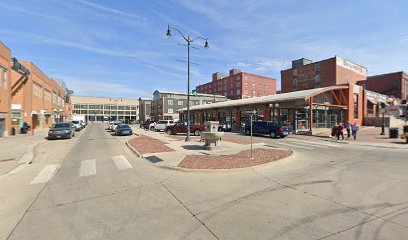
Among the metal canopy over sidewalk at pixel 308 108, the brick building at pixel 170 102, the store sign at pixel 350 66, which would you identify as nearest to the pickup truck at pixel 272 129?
the metal canopy over sidewalk at pixel 308 108

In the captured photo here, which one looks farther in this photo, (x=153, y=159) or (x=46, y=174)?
(x=153, y=159)

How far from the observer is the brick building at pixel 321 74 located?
166 ft

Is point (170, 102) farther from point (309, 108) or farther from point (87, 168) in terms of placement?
point (87, 168)

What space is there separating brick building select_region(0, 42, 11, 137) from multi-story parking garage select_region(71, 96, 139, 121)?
293 feet

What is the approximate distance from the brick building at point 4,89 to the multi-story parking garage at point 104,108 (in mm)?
89399

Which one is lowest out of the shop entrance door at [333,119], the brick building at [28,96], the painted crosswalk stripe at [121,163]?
the painted crosswalk stripe at [121,163]

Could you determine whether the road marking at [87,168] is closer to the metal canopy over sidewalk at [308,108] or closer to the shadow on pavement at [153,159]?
the shadow on pavement at [153,159]

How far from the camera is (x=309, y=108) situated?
25.1 meters

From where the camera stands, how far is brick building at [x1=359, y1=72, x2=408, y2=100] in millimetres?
50906

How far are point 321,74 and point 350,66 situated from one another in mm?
8929

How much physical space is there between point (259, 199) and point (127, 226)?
3.05 m

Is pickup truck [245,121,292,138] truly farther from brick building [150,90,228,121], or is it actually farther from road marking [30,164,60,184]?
brick building [150,90,228,121]

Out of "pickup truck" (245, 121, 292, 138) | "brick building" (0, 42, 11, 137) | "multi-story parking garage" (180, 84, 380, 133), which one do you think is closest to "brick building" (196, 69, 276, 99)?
"multi-story parking garage" (180, 84, 380, 133)

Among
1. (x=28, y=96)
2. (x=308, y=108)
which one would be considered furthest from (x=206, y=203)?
(x=28, y=96)
